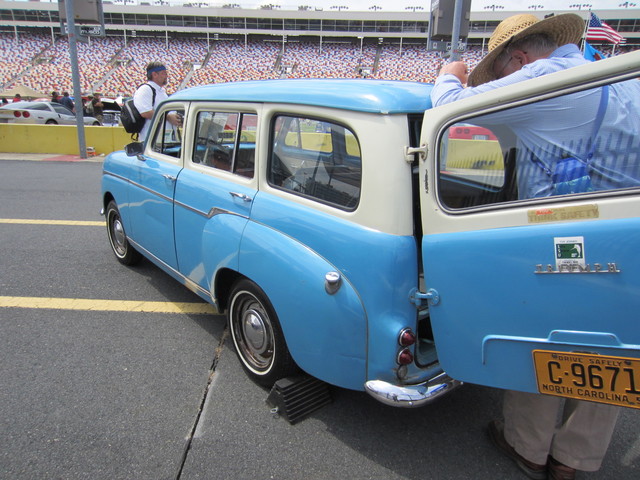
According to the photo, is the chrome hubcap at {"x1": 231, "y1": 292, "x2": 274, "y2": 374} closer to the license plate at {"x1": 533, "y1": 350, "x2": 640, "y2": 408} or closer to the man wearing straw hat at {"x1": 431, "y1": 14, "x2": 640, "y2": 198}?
the license plate at {"x1": 533, "y1": 350, "x2": 640, "y2": 408}

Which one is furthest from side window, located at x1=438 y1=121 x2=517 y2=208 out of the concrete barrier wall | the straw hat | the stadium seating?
the stadium seating

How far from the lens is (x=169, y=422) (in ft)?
8.06

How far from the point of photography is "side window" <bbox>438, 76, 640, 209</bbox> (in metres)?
1.54

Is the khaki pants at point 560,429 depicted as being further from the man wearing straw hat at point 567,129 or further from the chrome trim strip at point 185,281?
the chrome trim strip at point 185,281

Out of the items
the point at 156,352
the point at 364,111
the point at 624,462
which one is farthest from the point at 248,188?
the point at 624,462

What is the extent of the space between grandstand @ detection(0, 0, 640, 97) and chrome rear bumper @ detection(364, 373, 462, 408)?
4766cm

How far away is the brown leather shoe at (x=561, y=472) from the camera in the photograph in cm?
208

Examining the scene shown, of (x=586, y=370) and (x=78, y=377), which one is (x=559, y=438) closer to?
(x=586, y=370)

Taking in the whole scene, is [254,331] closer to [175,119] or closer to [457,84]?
[457,84]

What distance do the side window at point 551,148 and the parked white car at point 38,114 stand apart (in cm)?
2057

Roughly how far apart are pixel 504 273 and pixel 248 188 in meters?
1.59

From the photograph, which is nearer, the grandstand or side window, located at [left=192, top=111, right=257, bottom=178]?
side window, located at [left=192, top=111, right=257, bottom=178]

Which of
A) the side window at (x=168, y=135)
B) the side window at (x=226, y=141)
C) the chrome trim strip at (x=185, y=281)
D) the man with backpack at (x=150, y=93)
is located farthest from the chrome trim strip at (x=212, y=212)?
the man with backpack at (x=150, y=93)

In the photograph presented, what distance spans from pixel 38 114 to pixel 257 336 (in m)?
21.4
